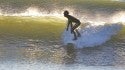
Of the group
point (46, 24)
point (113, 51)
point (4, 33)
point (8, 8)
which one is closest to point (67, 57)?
point (113, 51)

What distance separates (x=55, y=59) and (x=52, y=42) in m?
3.00

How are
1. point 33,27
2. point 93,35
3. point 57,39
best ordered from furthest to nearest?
point 33,27 → point 93,35 → point 57,39

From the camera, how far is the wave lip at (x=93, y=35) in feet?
65.7

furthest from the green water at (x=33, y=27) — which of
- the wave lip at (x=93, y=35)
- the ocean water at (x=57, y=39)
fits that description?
the wave lip at (x=93, y=35)

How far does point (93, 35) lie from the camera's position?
21312 millimetres

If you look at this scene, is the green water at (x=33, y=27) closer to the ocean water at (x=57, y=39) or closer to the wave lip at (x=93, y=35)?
the ocean water at (x=57, y=39)

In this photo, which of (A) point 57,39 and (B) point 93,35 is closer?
(A) point 57,39

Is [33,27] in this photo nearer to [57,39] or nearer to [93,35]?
[57,39]

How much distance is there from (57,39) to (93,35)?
1704 mm

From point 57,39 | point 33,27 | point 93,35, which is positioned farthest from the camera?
point 33,27

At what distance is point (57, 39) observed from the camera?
→ 20766 millimetres

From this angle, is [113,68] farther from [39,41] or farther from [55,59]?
[39,41]

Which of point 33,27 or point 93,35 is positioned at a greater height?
point 33,27

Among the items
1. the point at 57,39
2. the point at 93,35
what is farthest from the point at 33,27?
the point at 93,35
